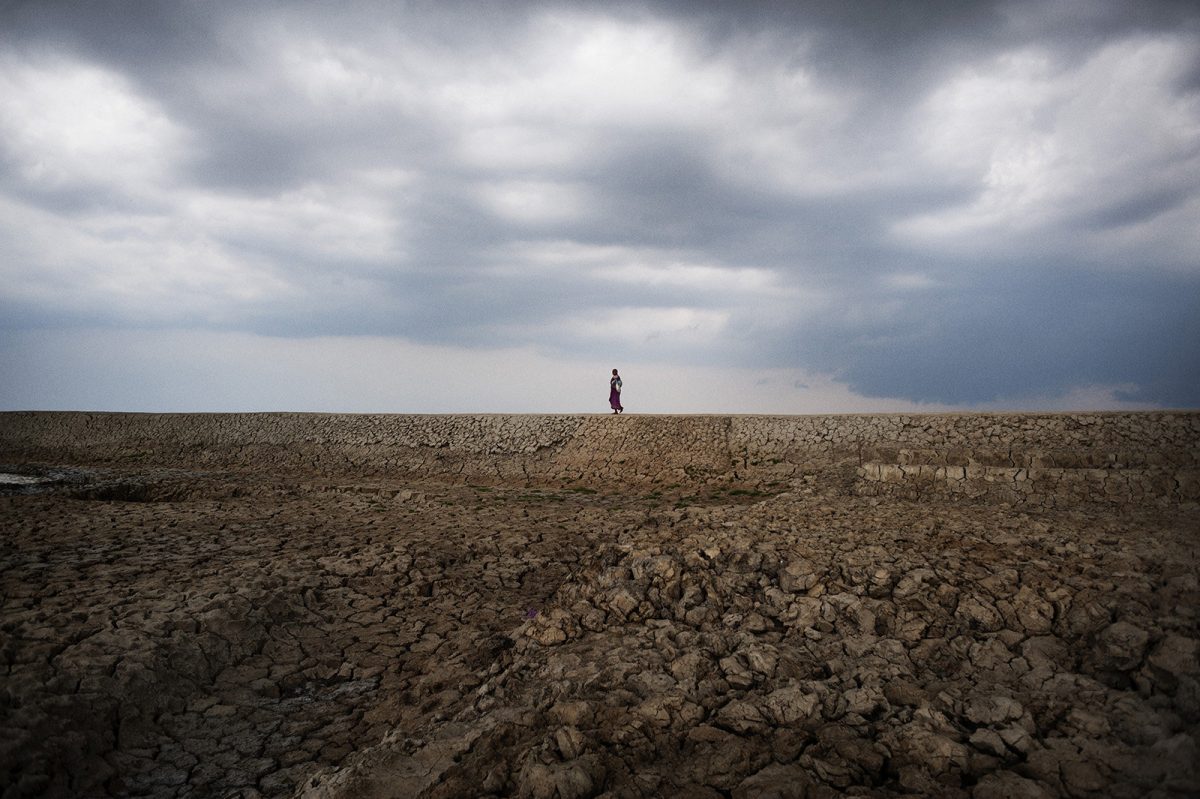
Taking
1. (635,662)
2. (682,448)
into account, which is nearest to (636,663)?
(635,662)

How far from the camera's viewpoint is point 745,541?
5.93m

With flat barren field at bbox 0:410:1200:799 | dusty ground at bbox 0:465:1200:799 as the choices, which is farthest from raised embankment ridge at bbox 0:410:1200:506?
dusty ground at bbox 0:465:1200:799

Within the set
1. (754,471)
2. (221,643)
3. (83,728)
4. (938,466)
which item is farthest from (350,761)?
(754,471)

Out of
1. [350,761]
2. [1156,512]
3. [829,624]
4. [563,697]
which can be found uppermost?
[1156,512]

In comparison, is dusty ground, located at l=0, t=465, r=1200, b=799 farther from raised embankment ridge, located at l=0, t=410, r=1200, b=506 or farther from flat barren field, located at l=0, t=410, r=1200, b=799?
raised embankment ridge, located at l=0, t=410, r=1200, b=506

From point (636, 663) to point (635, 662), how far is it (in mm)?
24

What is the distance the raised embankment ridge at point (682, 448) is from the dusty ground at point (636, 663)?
1637 mm

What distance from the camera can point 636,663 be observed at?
4.09 m

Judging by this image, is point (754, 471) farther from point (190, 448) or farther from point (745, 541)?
point (190, 448)

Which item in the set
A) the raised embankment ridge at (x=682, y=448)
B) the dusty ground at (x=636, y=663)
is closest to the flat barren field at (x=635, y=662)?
the dusty ground at (x=636, y=663)

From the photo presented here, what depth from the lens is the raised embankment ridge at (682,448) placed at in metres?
8.51

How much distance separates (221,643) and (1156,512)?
31.9ft

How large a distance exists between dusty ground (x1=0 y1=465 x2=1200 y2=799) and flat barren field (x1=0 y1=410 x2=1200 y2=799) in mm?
20

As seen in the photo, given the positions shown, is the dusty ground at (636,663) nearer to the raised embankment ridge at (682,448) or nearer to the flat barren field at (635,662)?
the flat barren field at (635,662)
